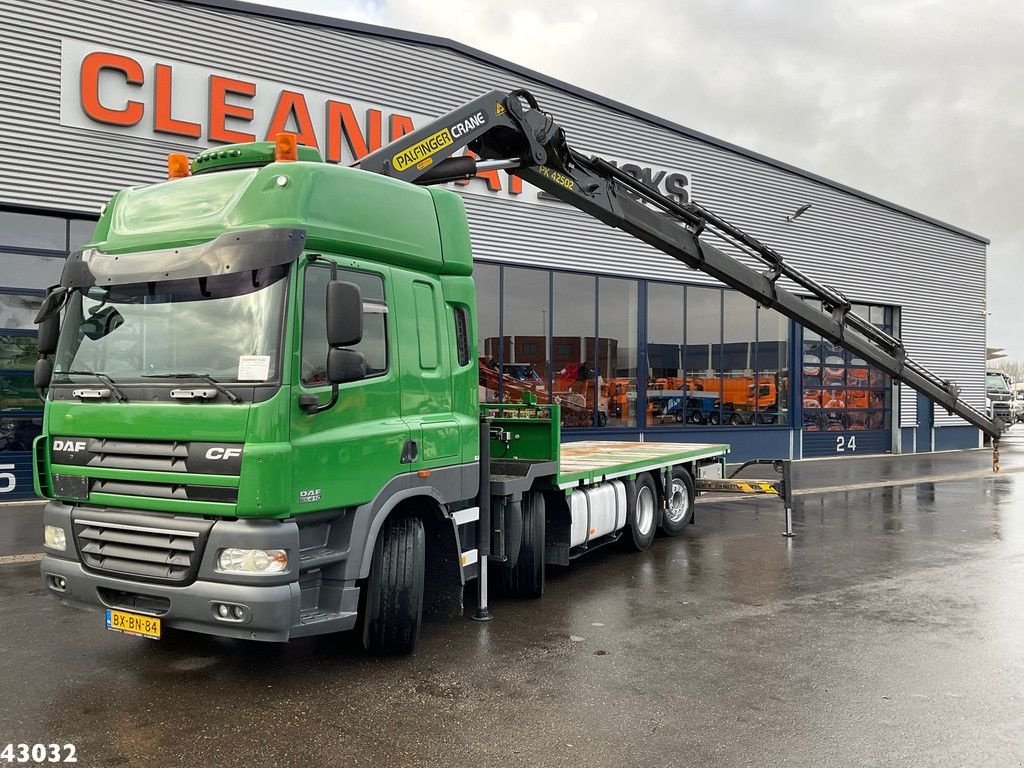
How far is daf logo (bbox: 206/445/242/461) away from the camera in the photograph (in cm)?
454

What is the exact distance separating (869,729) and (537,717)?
6.02 ft

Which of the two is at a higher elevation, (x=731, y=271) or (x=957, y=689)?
(x=731, y=271)

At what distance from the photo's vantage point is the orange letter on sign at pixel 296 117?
14.7 meters

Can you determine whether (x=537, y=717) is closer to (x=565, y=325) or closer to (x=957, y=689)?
(x=957, y=689)

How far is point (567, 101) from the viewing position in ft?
62.4

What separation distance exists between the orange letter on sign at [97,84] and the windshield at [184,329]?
9519 mm

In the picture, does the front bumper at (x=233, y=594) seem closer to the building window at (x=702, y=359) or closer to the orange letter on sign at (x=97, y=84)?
the orange letter on sign at (x=97, y=84)

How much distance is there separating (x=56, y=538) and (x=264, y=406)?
1802 mm

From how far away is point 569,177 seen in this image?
9078 mm

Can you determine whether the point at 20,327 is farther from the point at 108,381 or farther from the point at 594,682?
the point at 594,682

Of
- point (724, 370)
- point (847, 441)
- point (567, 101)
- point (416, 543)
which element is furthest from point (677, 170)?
point (416, 543)

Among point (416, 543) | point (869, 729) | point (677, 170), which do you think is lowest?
point (869, 729)

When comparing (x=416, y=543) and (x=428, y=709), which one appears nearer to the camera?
(x=428, y=709)

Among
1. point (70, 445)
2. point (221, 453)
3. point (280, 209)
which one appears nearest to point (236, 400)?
point (221, 453)
